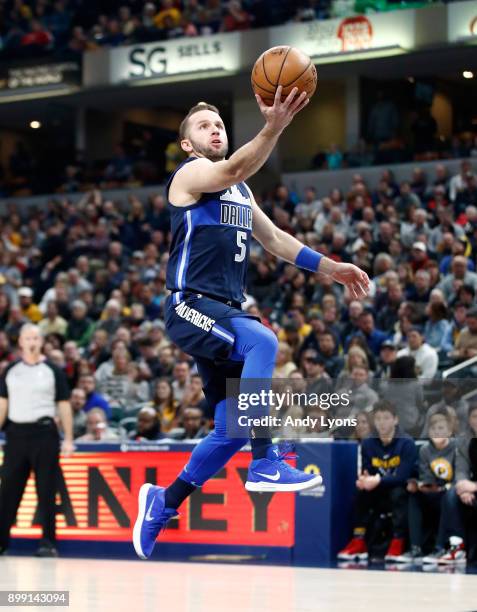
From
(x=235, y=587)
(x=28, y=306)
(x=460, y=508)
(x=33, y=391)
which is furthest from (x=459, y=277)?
(x=28, y=306)

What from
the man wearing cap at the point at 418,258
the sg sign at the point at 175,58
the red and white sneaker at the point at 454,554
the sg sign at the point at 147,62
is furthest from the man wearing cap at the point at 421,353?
the sg sign at the point at 147,62

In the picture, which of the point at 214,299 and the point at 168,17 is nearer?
the point at 214,299

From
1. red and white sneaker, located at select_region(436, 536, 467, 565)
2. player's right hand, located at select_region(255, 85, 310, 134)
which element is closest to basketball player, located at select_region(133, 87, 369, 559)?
player's right hand, located at select_region(255, 85, 310, 134)

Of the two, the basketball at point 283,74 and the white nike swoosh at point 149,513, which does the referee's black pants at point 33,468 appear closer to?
the white nike swoosh at point 149,513

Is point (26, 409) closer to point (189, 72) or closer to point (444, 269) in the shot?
point (444, 269)

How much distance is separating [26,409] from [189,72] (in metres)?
14.7

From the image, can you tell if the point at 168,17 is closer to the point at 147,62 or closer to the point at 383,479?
the point at 147,62

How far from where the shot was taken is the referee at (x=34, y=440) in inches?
481

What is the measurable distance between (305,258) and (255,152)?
1288 millimetres

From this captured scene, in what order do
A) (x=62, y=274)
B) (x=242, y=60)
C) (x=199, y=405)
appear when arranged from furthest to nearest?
1. (x=242, y=60)
2. (x=62, y=274)
3. (x=199, y=405)

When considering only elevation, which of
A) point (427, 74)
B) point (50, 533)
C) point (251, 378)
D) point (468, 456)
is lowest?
point (50, 533)

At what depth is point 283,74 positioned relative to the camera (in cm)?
637

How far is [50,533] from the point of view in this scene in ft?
40.1

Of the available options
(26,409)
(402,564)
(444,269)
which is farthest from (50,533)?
(444,269)
